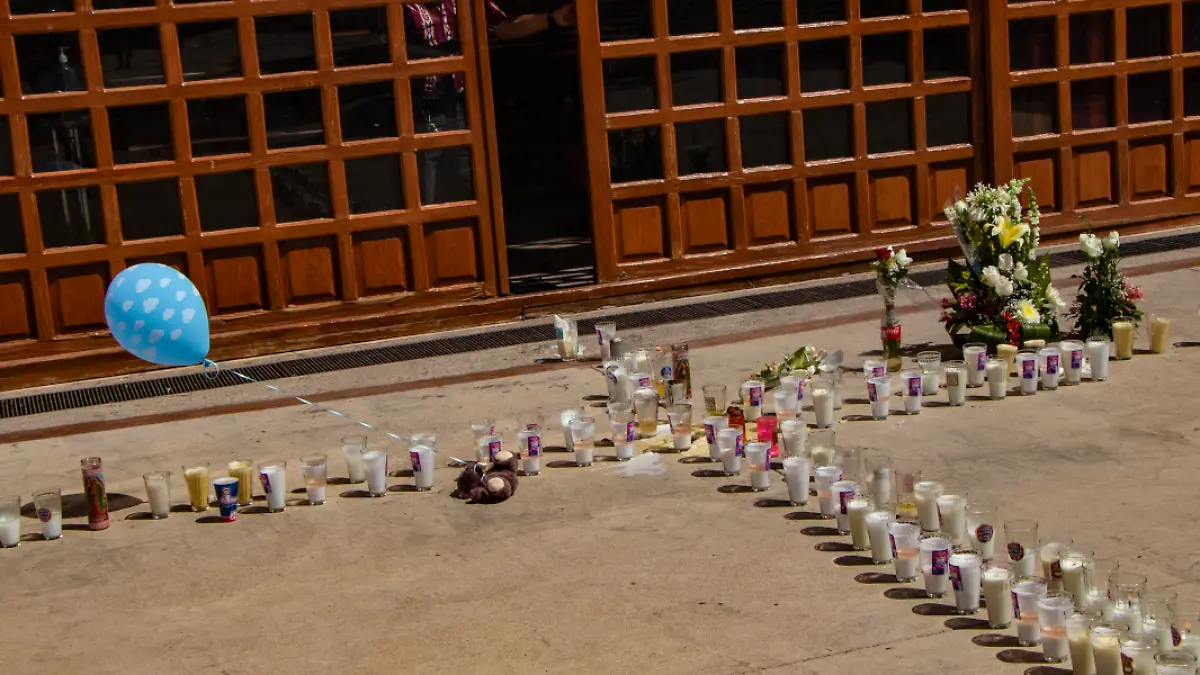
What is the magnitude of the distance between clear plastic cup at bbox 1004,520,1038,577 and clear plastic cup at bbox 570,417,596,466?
276 cm

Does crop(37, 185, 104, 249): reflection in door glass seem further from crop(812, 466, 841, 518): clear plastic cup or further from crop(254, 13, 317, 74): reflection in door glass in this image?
crop(812, 466, 841, 518): clear plastic cup

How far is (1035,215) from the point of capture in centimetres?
974

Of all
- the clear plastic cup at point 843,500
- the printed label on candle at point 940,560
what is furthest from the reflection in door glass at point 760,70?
the printed label on candle at point 940,560

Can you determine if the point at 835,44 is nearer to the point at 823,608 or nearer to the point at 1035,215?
the point at 1035,215

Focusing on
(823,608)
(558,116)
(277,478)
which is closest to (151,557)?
(277,478)

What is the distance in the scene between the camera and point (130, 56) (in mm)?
11164

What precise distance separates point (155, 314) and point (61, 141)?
11.1 ft

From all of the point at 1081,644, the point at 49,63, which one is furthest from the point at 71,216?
the point at 1081,644

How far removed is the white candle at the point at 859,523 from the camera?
6934 millimetres

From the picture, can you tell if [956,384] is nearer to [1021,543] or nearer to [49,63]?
[1021,543]

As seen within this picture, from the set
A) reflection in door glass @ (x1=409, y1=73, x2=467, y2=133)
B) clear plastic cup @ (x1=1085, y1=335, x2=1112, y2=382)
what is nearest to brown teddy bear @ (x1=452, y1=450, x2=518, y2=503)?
clear plastic cup @ (x1=1085, y1=335, x2=1112, y2=382)

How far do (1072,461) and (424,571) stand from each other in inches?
123

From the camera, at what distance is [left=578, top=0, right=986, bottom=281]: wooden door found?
1220 centimetres

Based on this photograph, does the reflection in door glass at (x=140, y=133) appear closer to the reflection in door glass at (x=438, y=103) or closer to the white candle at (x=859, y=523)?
the reflection in door glass at (x=438, y=103)
